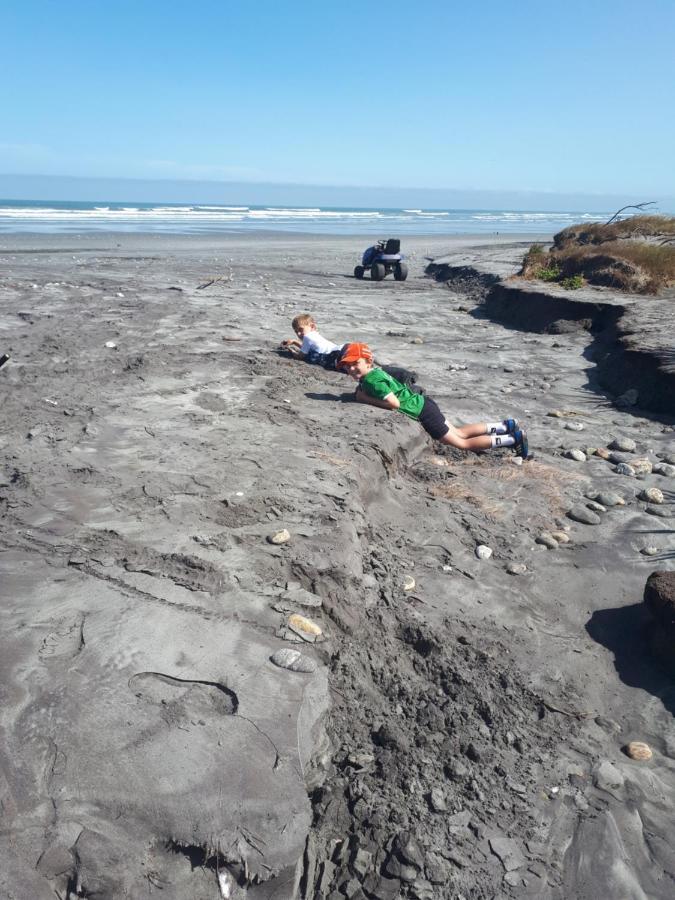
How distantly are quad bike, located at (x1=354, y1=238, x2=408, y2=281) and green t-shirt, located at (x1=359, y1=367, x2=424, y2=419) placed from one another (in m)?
11.2

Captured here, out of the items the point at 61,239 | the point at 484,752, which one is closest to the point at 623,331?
the point at 484,752

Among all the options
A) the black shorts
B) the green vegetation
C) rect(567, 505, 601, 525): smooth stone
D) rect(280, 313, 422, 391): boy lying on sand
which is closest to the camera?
rect(567, 505, 601, 525): smooth stone

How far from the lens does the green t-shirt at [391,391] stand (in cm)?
648

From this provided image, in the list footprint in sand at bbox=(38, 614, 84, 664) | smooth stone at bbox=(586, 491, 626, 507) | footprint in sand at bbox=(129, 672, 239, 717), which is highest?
footprint in sand at bbox=(38, 614, 84, 664)

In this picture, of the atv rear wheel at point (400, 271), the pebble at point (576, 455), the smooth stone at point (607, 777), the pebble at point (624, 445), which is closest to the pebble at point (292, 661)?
the smooth stone at point (607, 777)

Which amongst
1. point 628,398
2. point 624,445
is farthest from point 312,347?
point 628,398

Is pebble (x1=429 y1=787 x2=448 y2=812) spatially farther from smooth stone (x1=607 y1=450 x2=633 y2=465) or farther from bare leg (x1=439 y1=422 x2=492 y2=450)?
smooth stone (x1=607 y1=450 x2=633 y2=465)

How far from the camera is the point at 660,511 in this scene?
5305mm

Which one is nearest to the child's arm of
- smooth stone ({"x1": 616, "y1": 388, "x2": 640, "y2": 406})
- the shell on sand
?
smooth stone ({"x1": 616, "y1": 388, "x2": 640, "y2": 406})

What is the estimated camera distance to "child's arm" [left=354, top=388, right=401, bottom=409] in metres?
6.46

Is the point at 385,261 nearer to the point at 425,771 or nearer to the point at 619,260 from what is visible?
the point at 619,260

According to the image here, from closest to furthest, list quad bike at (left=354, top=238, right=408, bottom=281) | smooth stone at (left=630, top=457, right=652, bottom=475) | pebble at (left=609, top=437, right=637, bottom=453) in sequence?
smooth stone at (left=630, top=457, right=652, bottom=475) < pebble at (left=609, top=437, right=637, bottom=453) < quad bike at (left=354, top=238, right=408, bottom=281)

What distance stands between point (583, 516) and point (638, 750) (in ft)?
7.78

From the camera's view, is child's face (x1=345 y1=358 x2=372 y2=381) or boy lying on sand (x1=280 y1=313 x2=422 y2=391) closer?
child's face (x1=345 y1=358 x2=372 y2=381)
